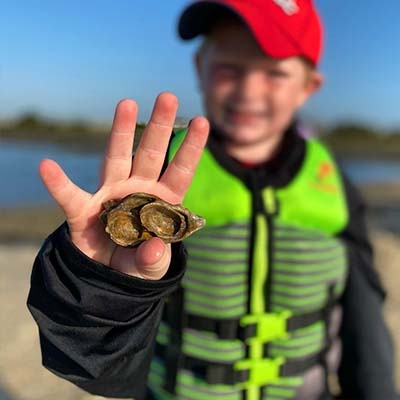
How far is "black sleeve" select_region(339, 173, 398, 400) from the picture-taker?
8.66ft

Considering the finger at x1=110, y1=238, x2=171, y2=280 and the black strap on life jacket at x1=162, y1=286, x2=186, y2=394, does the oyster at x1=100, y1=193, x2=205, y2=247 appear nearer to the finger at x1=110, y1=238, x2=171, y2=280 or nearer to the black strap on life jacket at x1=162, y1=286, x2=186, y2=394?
the finger at x1=110, y1=238, x2=171, y2=280

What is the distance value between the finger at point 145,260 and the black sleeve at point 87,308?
0.11ft

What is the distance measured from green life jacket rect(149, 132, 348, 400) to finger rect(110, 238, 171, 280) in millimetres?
983

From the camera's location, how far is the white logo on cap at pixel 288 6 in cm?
255

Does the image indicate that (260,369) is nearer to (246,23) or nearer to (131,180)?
(131,180)

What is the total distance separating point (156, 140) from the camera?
1.49 metres

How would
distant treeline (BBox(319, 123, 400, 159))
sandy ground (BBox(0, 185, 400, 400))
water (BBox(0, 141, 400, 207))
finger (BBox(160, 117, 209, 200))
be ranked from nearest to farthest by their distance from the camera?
finger (BBox(160, 117, 209, 200))
sandy ground (BBox(0, 185, 400, 400))
water (BBox(0, 141, 400, 207))
distant treeline (BBox(319, 123, 400, 159))

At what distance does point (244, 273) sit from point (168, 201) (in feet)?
3.64

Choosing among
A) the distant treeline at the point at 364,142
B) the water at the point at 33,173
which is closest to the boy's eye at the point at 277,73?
the water at the point at 33,173

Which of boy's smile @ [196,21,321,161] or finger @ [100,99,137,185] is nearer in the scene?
finger @ [100,99,137,185]

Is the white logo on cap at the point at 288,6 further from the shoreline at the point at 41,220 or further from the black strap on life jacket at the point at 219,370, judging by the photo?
the shoreline at the point at 41,220

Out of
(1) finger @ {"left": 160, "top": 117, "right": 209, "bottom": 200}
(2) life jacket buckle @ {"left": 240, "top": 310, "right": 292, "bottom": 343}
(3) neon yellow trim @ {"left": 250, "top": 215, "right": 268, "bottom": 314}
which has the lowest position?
(2) life jacket buckle @ {"left": 240, "top": 310, "right": 292, "bottom": 343}

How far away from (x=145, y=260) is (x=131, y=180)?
244 mm

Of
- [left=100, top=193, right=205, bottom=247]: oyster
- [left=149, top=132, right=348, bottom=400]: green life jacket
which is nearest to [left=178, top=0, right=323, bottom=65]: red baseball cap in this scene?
[left=149, top=132, right=348, bottom=400]: green life jacket
